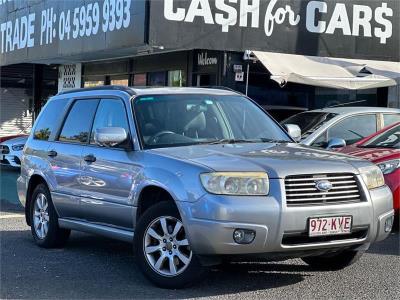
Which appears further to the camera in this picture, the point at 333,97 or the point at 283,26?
the point at 333,97

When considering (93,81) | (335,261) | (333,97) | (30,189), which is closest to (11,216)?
(30,189)

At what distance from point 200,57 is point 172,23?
2.15m

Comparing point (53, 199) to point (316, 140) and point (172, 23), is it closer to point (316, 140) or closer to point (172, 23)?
point (316, 140)

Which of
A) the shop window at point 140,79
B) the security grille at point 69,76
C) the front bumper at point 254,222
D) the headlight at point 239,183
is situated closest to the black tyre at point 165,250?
the front bumper at point 254,222

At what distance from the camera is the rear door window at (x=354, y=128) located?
9.47 metres

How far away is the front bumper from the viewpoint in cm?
476

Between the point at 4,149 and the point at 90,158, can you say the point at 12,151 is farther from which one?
the point at 90,158

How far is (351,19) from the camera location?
14797 millimetres

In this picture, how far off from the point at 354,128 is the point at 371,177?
4.36m

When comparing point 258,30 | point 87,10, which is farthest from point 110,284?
point 87,10

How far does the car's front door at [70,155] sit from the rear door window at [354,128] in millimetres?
4037

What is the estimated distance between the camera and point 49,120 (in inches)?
299

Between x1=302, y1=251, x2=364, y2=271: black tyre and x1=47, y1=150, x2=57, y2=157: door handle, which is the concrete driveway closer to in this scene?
x1=47, y1=150, x2=57, y2=157: door handle

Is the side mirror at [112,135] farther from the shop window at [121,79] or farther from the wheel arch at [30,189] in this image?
the shop window at [121,79]
